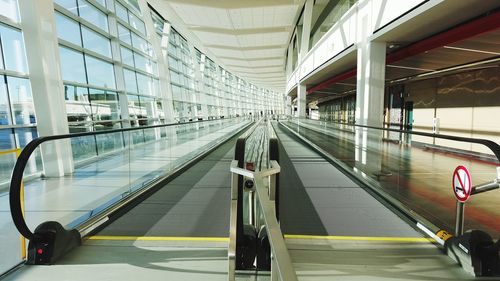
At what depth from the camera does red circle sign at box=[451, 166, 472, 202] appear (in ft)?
9.61

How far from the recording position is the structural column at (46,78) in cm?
707

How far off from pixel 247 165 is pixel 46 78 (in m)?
6.65

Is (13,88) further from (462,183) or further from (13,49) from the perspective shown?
(462,183)

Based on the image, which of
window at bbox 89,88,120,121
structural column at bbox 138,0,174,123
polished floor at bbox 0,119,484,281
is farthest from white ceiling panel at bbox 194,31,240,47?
polished floor at bbox 0,119,484,281

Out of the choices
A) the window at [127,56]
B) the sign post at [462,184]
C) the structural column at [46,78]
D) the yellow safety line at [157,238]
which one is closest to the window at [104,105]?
the window at [127,56]

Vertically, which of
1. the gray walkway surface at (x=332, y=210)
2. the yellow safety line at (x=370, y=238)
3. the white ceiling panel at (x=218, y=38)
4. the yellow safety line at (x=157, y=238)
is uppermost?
the white ceiling panel at (x=218, y=38)

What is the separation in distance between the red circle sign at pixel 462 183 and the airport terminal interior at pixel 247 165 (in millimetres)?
19

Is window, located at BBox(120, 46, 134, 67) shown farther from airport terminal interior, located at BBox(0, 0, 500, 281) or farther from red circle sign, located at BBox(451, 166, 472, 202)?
red circle sign, located at BBox(451, 166, 472, 202)

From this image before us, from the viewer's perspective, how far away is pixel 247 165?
3.04m

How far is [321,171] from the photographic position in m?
7.67

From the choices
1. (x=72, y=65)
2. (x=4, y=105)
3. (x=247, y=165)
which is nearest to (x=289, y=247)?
(x=247, y=165)

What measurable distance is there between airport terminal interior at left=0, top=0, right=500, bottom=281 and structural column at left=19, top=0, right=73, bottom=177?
33 mm

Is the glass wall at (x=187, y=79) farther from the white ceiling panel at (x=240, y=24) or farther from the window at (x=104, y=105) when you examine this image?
the window at (x=104, y=105)

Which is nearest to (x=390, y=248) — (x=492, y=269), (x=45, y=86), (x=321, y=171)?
(x=492, y=269)
